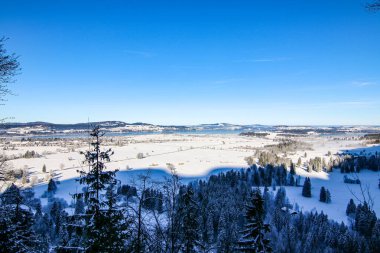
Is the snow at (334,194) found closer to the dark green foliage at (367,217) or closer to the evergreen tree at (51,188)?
the dark green foliage at (367,217)

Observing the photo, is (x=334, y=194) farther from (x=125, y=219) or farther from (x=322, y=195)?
(x=125, y=219)

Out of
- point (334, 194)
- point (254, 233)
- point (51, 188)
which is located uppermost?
point (254, 233)

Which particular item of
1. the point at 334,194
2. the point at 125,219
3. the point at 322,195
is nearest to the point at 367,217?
the point at 125,219

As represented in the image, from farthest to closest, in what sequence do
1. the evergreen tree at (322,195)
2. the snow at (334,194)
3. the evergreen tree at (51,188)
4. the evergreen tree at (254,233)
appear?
the evergreen tree at (322,195)
the evergreen tree at (51,188)
the snow at (334,194)
the evergreen tree at (254,233)

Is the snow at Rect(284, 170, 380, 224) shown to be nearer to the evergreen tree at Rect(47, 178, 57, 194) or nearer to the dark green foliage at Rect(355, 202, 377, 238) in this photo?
the dark green foliage at Rect(355, 202, 377, 238)

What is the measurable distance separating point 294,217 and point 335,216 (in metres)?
16.6

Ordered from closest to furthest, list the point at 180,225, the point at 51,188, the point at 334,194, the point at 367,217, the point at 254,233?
the point at 367,217 < the point at 180,225 < the point at 254,233 < the point at 51,188 < the point at 334,194

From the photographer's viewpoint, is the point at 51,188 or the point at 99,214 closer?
the point at 99,214

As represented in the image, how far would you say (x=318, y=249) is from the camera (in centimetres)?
4722

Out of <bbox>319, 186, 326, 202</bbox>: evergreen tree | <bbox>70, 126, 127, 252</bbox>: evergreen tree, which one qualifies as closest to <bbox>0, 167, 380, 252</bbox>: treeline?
<bbox>70, 126, 127, 252</bbox>: evergreen tree

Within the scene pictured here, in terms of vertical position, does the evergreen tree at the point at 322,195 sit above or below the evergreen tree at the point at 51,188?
below

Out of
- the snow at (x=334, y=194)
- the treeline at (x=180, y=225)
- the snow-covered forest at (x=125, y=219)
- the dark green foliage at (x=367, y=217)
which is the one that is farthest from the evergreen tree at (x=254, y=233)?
the snow at (x=334, y=194)

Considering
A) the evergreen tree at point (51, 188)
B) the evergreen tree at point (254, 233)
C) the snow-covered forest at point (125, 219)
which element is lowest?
the evergreen tree at point (51, 188)

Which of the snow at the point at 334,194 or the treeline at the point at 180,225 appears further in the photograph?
the snow at the point at 334,194
